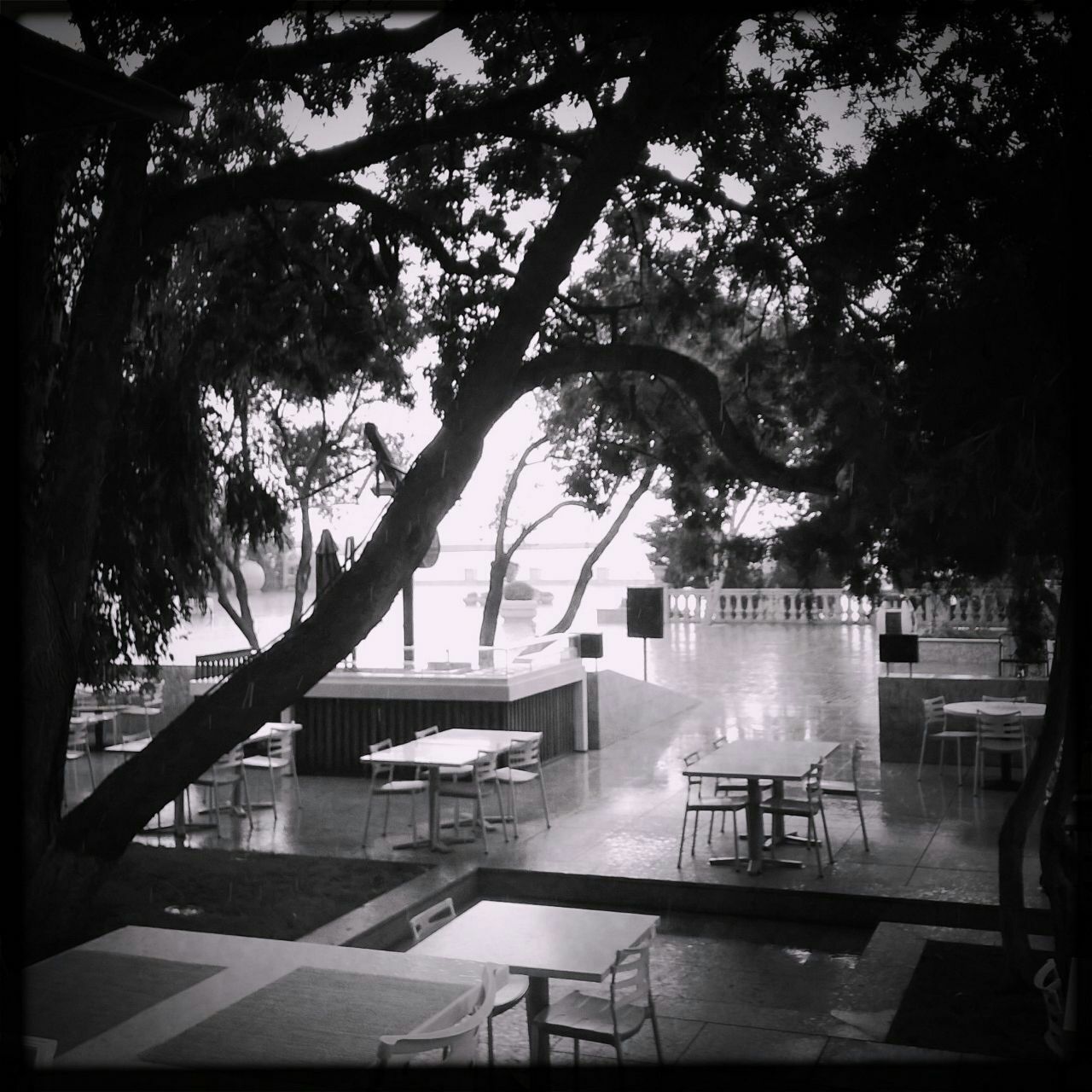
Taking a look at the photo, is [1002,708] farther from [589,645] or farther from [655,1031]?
[655,1031]

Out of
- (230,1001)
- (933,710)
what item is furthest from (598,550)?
(230,1001)

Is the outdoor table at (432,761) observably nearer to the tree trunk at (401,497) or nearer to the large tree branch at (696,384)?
the tree trunk at (401,497)

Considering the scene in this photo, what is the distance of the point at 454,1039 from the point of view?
357 centimetres

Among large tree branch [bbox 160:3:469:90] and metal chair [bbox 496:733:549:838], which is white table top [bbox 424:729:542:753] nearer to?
metal chair [bbox 496:733:549:838]

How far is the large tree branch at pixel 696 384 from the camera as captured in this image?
6.18m

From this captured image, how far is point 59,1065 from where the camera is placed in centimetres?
368

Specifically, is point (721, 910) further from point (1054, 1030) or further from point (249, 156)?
point (249, 156)

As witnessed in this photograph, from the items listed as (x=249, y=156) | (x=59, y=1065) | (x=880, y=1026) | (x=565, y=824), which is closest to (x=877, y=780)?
(x=565, y=824)

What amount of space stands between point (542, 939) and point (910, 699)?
7961 mm

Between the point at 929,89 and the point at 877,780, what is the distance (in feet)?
22.4

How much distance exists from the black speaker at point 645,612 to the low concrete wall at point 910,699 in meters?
2.88

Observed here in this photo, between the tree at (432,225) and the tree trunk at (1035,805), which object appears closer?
the tree trunk at (1035,805)

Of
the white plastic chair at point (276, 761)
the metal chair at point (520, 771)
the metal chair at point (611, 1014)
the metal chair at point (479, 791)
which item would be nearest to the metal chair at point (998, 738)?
the metal chair at point (520, 771)

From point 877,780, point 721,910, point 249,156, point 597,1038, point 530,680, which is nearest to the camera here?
point 597,1038
